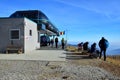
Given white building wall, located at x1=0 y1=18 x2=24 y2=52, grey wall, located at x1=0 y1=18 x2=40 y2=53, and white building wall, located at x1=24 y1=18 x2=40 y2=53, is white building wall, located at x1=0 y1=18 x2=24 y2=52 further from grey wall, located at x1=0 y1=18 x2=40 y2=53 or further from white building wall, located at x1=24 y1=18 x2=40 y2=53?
white building wall, located at x1=24 y1=18 x2=40 y2=53

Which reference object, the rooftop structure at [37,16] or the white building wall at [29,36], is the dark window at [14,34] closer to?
the white building wall at [29,36]

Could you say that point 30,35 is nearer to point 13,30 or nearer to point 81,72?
point 13,30

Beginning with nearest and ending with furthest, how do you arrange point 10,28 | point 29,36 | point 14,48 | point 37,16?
1. point 14,48
2. point 10,28
3. point 29,36
4. point 37,16

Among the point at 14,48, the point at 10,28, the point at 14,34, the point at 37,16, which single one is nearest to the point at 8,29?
the point at 10,28

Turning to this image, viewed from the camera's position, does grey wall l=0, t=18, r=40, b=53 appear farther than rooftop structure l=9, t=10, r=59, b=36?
No

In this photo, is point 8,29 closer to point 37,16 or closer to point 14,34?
point 14,34

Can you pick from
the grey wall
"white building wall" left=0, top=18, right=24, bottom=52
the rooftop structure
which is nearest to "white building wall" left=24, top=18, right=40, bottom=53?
the grey wall

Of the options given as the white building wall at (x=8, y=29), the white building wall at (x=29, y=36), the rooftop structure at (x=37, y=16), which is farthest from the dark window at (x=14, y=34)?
the rooftop structure at (x=37, y=16)

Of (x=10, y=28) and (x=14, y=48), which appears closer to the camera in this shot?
(x=14, y=48)

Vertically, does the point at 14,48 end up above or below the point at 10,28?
below

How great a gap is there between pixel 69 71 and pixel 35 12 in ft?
77.7

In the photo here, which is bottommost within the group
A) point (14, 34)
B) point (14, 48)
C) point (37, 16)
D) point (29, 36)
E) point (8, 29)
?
point (14, 48)

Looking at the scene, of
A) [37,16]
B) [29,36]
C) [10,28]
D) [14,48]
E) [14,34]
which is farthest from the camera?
[37,16]

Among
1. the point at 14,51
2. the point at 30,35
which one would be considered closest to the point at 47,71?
the point at 14,51
